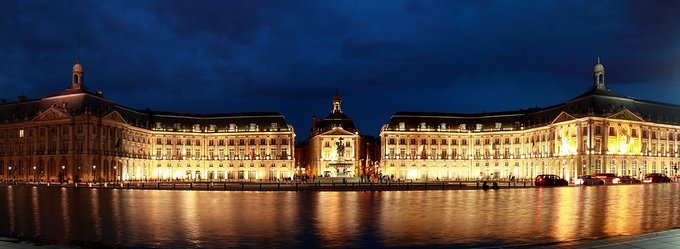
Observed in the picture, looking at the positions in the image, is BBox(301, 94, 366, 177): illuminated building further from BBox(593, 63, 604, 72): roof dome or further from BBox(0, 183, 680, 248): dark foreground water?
BBox(0, 183, 680, 248): dark foreground water

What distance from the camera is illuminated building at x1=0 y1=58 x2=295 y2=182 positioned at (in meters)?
117

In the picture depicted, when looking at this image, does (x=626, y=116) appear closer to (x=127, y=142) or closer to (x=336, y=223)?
(x=127, y=142)

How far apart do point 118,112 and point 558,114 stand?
8976 cm

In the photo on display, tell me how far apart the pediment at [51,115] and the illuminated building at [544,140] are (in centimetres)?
7170

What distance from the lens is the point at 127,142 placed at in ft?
427

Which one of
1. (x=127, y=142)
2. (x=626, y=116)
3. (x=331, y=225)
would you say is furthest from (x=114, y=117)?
(x=331, y=225)

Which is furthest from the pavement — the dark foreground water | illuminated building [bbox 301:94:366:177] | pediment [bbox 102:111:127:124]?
illuminated building [bbox 301:94:366:177]

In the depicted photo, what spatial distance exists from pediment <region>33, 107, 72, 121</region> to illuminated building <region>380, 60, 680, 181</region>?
235 ft

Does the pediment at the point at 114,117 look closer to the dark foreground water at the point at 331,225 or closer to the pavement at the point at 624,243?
the dark foreground water at the point at 331,225

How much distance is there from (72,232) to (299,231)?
8.52 meters

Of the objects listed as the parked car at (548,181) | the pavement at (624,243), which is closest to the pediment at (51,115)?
the parked car at (548,181)

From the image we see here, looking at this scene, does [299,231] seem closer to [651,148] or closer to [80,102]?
[80,102]

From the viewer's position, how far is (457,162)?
150m

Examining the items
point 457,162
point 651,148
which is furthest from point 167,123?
point 651,148
